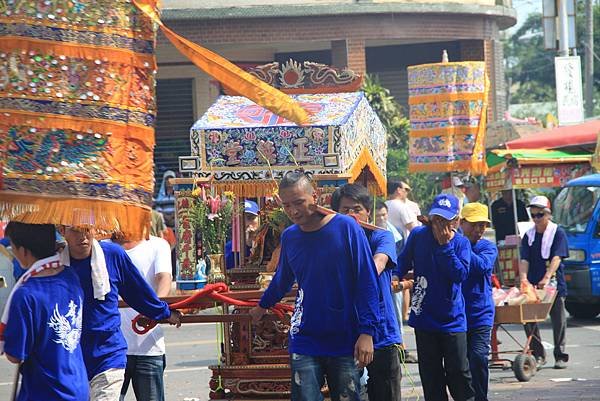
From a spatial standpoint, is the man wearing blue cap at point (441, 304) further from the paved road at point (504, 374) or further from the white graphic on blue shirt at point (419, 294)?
the paved road at point (504, 374)

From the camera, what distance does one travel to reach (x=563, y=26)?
84.4 feet

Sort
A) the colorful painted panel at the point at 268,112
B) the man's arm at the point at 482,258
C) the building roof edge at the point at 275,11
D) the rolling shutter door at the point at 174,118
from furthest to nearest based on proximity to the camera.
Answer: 1. the rolling shutter door at the point at 174,118
2. the building roof edge at the point at 275,11
3. the colorful painted panel at the point at 268,112
4. the man's arm at the point at 482,258

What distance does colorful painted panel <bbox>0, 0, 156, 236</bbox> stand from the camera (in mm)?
6371

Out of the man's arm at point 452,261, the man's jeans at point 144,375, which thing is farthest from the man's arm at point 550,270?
the man's jeans at point 144,375

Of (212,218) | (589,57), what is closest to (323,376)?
(212,218)

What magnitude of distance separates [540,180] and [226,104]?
398 inches

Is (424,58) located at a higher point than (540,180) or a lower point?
higher

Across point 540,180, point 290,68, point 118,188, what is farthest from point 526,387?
point 540,180

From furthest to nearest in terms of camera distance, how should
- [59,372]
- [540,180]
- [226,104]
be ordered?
[540,180] → [226,104] → [59,372]

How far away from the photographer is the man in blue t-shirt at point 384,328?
8465mm

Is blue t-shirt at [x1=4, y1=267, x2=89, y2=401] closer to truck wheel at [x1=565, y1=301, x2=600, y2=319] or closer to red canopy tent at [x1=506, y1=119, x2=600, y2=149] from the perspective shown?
truck wheel at [x1=565, y1=301, x2=600, y2=319]

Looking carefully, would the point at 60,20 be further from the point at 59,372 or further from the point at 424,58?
the point at 424,58

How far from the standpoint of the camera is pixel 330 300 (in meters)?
7.46

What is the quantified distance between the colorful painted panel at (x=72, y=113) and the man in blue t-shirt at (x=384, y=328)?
2330mm
